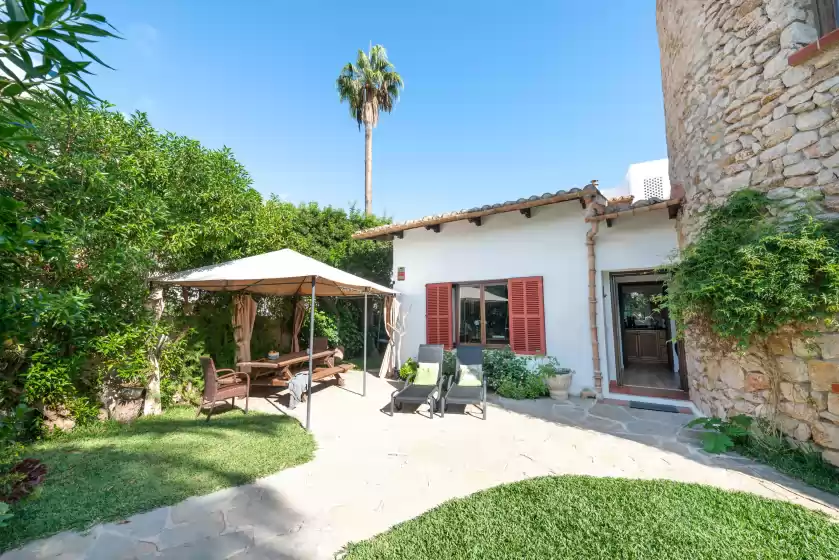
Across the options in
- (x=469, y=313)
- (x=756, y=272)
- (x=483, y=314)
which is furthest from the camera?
(x=469, y=313)

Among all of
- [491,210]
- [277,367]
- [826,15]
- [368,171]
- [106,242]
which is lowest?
[277,367]

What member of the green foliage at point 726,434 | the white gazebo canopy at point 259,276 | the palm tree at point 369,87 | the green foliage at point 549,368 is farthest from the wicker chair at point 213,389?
the palm tree at point 369,87

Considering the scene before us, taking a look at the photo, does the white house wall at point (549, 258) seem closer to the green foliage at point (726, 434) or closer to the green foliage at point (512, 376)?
the green foliage at point (512, 376)

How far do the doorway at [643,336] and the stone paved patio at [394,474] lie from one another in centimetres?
279

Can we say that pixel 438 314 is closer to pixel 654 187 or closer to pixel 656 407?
pixel 656 407

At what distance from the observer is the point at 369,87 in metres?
16.1

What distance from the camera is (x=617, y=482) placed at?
3.67 meters

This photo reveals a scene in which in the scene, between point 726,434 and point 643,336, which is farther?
point 643,336

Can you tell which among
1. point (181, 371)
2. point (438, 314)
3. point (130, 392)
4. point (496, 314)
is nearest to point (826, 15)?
point (496, 314)

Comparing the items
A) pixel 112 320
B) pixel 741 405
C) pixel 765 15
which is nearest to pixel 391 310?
pixel 112 320

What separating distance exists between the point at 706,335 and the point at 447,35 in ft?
30.1

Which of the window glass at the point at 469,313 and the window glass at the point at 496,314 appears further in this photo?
the window glass at the point at 469,313

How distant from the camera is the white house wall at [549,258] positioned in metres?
7.11

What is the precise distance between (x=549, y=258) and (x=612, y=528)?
5736mm
